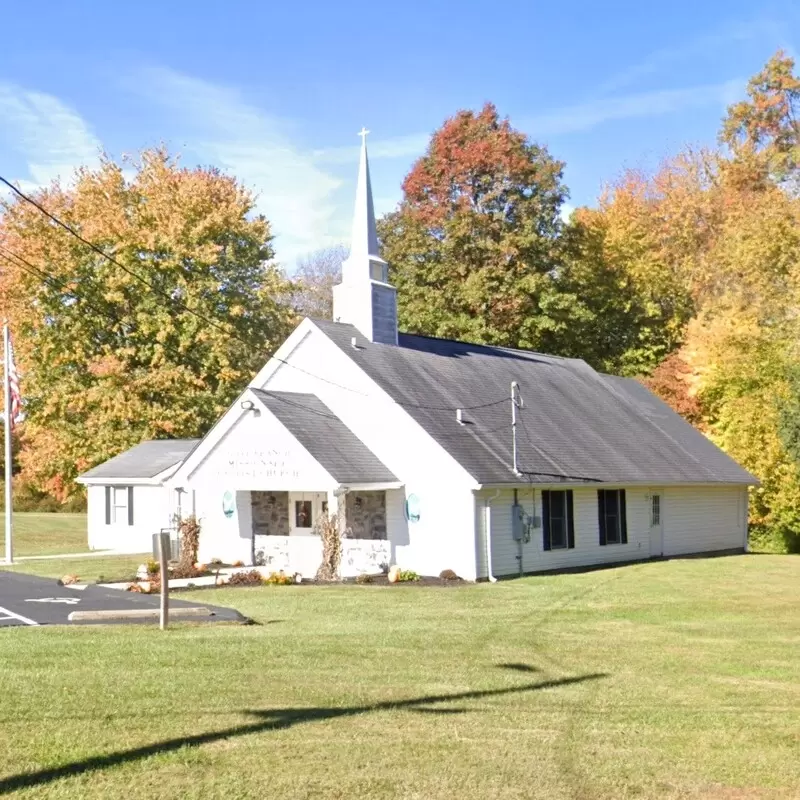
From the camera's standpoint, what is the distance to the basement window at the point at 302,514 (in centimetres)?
2725

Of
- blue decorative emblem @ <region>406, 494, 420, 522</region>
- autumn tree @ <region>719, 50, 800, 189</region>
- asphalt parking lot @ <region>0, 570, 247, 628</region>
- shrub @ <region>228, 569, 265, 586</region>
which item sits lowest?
shrub @ <region>228, 569, 265, 586</region>

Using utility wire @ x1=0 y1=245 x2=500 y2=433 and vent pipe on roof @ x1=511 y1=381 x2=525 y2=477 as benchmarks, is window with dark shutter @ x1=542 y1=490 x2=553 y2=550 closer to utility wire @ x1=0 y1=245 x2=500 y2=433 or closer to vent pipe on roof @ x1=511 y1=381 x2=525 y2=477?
vent pipe on roof @ x1=511 y1=381 x2=525 y2=477

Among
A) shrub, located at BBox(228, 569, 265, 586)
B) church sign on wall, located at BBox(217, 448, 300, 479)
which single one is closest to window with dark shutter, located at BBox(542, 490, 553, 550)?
church sign on wall, located at BBox(217, 448, 300, 479)

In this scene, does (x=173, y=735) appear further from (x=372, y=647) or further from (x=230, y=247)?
(x=230, y=247)

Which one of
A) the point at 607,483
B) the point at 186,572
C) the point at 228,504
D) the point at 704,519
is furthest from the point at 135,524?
the point at 704,519

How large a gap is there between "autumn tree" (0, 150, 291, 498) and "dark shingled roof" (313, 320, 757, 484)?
13.8 m

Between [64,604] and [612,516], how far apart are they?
14601mm

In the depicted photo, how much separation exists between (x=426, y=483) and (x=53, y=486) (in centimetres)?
2460

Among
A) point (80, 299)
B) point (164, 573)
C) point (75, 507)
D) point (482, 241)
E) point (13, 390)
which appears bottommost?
point (75, 507)

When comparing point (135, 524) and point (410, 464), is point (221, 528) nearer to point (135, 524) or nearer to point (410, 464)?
point (410, 464)

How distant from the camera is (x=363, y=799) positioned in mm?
6773

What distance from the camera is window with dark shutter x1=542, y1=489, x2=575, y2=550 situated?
Answer: 25.2 meters

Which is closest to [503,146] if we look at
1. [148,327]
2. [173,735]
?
[148,327]

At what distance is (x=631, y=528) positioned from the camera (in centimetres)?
2822
